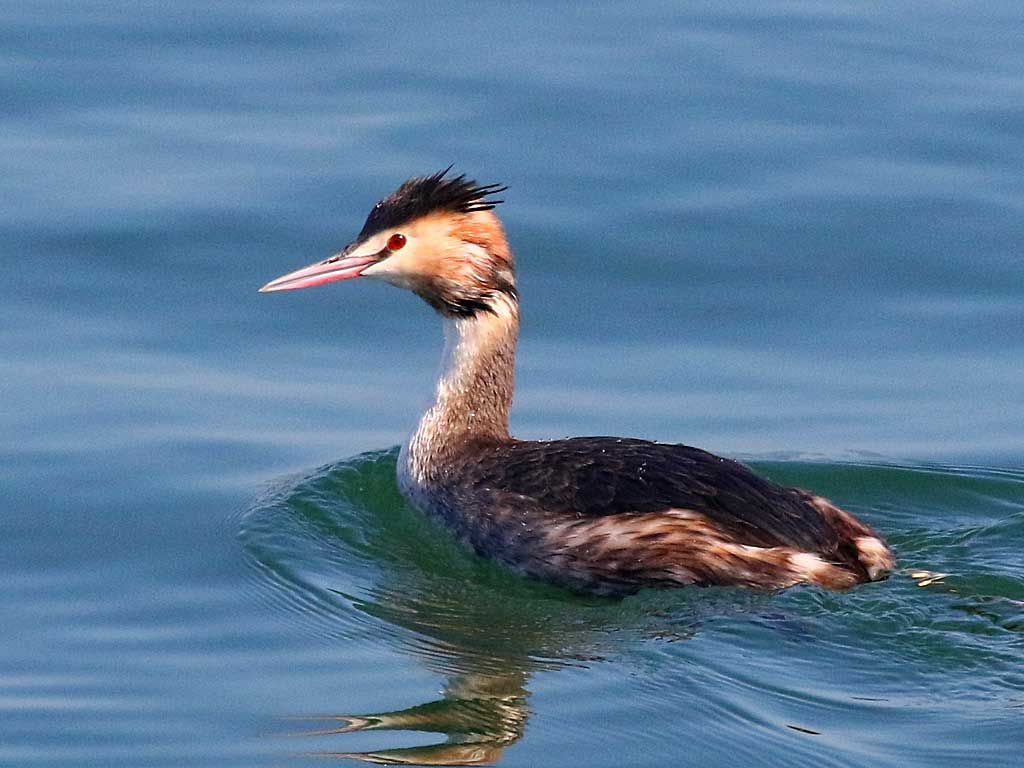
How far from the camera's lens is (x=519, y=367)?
11859 millimetres

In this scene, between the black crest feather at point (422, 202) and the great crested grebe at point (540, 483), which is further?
the black crest feather at point (422, 202)

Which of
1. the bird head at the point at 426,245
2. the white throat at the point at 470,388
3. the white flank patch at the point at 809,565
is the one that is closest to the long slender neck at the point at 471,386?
the white throat at the point at 470,388

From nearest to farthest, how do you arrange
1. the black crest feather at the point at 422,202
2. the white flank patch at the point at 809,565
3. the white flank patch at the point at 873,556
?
the white flank patch at the point at 809,565, the white flank patch at the point at 873,556, the black crest feather at the point at 422,202

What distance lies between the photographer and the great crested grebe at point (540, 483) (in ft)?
30.1

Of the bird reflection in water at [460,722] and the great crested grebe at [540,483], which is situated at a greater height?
the great crested grebe at [540,483]

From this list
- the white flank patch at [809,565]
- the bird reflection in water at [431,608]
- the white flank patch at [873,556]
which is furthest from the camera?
the white flank patch at [873,556]

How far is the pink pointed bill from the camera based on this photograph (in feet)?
33.5

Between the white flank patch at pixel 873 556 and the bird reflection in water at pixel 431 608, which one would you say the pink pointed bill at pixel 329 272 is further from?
the white flank patch at pixel 873 556

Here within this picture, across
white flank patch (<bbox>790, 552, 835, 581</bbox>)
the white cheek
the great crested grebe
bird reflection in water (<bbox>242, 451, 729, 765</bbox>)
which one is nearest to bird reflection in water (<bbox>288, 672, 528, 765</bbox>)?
bird reflection in water (<bbox>242, 451, 729, 765</bbox>)

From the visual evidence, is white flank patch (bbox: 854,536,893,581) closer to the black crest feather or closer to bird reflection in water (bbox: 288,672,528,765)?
bird reflection in water (bbox: 288,672,528,765)

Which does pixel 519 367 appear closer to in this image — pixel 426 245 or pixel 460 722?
pixel 426 245

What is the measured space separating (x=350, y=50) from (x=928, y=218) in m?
4.14

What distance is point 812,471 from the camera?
1073cm

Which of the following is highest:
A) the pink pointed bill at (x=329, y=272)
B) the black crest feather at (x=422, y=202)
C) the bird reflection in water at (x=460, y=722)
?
the black crest feather at (x=422, y=202)
